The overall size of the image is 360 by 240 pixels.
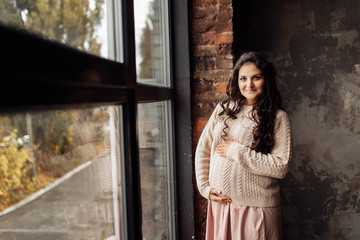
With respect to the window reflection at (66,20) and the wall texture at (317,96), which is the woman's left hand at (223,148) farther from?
the wall texture at (317,96)

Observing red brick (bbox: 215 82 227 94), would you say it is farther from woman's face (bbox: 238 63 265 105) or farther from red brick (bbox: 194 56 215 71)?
woman's face (bbox: 238 63 265 105)

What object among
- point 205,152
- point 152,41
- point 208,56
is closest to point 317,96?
point 208,56

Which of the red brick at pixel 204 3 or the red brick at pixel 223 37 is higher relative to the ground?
the red brick at pixel 204 3

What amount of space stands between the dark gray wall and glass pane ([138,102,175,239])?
1.13m

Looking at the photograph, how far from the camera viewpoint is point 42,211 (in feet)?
2.44

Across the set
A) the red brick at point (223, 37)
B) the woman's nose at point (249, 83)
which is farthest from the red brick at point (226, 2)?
the woman's nose at point (249, 83)

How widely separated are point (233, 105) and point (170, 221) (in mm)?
967

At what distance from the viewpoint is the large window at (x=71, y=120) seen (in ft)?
2.07

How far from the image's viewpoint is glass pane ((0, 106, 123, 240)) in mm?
646

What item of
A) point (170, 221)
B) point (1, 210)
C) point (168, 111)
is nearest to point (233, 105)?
point (168, 111)

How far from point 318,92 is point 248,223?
158cm

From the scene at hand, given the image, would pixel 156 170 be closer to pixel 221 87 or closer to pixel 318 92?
pixel 221 87

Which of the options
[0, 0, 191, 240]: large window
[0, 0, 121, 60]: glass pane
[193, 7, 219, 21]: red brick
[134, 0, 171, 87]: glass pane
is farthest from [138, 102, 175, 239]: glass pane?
[193, 7, 219, 21]: red brick

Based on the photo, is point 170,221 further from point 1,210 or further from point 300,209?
point 1,210
